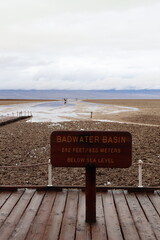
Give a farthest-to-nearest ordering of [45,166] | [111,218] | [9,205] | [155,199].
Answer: [45,166] → [155,199] → [9,205] → [111,218]

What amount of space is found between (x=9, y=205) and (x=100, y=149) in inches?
102

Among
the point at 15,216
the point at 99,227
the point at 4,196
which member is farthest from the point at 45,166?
the point at 99,227

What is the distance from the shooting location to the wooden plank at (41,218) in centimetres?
580

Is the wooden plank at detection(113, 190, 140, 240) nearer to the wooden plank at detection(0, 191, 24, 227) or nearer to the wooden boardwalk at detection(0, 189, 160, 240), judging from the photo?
the wooden boardwalk at detection(0, 189, 160, 240)

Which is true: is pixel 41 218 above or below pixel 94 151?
below

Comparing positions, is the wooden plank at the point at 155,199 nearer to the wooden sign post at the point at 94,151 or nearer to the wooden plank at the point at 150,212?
the wooden plank at the point at 150,212

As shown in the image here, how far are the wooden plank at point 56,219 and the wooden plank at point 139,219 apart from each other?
5.13ft

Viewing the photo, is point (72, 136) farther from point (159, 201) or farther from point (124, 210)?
point (159, 201)

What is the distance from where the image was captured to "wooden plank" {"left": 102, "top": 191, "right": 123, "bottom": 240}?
580 centimetres

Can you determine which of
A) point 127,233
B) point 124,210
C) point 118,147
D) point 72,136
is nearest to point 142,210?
point 124,210

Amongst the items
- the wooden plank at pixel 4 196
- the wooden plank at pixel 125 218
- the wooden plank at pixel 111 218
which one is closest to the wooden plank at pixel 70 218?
the wooden plank at pixel 111 218

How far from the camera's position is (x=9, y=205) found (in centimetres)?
720

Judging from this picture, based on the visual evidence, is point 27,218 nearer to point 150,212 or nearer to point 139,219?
point 139,219

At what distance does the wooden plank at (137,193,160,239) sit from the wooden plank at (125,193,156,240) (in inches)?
3.5
